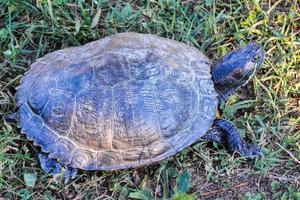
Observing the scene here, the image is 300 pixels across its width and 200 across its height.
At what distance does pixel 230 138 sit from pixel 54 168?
116 cm

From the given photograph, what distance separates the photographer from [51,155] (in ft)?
11.5

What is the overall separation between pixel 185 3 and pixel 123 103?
1.38 m

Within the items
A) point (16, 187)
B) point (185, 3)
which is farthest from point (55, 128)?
point (185, 3)

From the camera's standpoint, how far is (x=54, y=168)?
11.7ft

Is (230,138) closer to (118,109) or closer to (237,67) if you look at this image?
(237,67)

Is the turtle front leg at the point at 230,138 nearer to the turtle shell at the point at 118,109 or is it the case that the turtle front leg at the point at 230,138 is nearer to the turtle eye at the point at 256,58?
the turtle shell at the point at 118,109

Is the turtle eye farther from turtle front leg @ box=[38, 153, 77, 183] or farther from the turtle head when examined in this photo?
turtle front leg @ box=[38, 153, 77, 183]

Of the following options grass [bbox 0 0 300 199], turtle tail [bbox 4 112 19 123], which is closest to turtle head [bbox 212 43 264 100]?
grass [bbox 0 0 300 199]

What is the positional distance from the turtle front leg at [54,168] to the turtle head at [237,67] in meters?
1.13

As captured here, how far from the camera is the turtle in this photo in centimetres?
344

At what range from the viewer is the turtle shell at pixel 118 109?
3436 millimetres

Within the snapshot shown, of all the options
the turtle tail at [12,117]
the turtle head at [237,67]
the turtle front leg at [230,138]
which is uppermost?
the turtle head at [237,67]

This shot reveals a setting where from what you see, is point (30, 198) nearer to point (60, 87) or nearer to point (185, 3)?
point (60, 87)

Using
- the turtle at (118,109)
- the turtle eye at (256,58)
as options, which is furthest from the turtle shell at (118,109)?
the turtle eye at (256,58)
